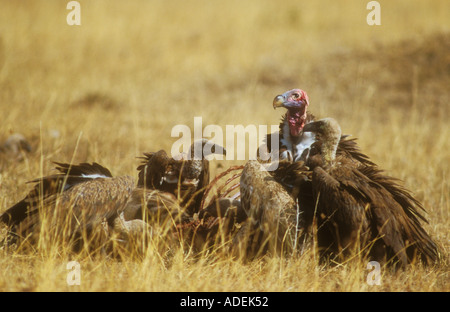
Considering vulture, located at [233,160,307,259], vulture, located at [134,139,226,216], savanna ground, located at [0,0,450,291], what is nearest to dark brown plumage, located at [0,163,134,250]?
savanna ground, located at [0,0,450,291]

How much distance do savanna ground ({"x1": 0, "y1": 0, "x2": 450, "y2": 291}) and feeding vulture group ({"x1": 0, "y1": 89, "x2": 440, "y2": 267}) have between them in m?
0.16

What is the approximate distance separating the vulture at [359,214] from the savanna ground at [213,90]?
0.48 feet

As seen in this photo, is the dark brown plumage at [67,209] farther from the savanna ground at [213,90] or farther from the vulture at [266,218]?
the vulture at [266,218]

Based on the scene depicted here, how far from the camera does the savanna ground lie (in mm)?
3914

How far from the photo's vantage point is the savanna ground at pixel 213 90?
154 inches

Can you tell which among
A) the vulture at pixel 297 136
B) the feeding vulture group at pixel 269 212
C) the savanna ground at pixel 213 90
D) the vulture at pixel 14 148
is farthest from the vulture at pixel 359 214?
the vulture at pixel 14 148

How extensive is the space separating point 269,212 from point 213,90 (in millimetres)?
7783

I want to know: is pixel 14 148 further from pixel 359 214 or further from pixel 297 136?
pixel 359 214

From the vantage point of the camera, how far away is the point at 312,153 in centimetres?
440

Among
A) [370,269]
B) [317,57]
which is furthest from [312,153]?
[317,57]

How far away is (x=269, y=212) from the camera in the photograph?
4.01m

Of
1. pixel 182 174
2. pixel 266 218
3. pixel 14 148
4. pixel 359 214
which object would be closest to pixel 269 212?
pixel 266 218
